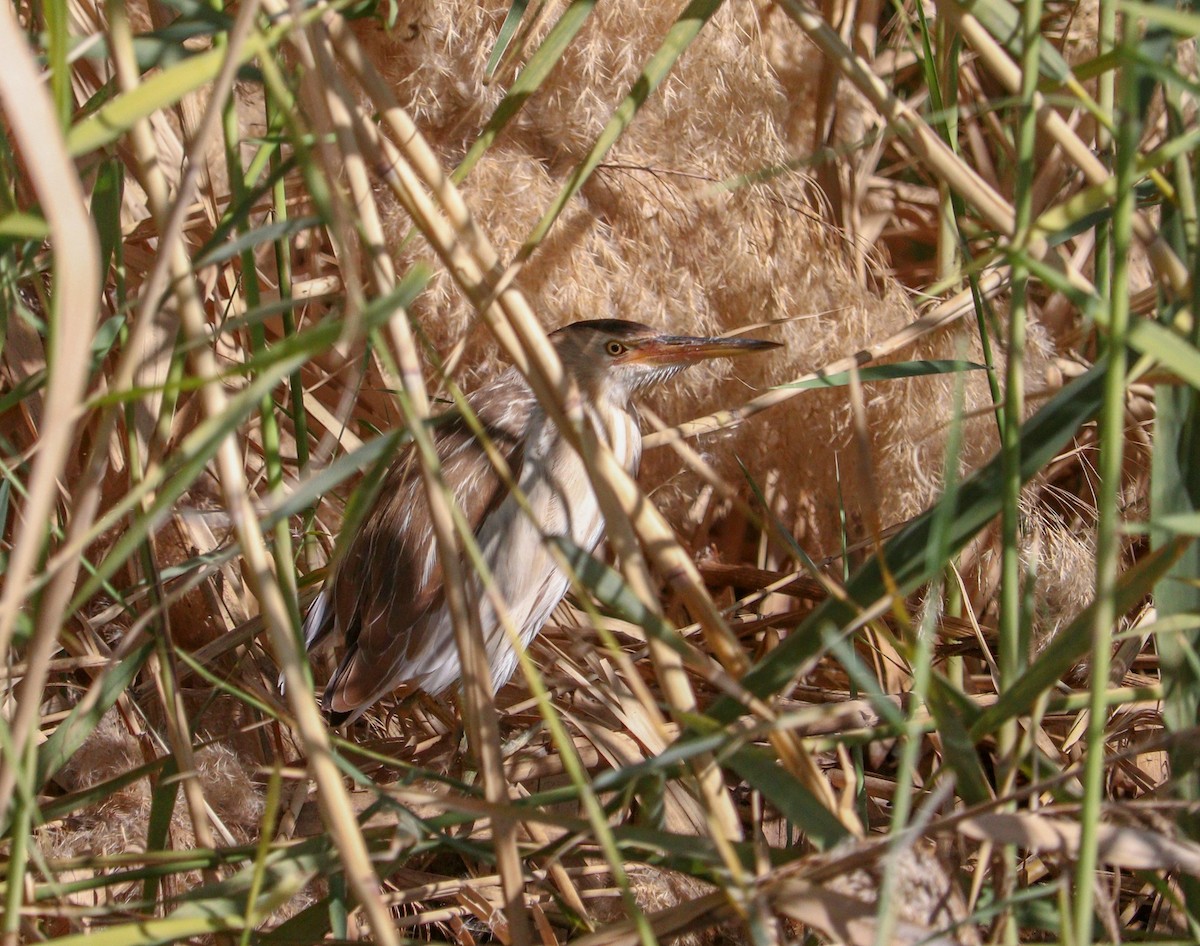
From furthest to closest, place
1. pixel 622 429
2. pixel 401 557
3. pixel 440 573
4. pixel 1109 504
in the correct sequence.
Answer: pixel 622 429, pixel 401 557, pixel 440 573, pixel 1109 504

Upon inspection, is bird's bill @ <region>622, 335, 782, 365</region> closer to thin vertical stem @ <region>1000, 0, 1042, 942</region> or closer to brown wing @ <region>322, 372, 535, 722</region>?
brown wing @ <region>322, 372, 535, 722</region>

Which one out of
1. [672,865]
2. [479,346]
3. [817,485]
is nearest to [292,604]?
[672,865]

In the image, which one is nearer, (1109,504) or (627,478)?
(1109,504)

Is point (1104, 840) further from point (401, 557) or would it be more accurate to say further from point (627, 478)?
point (401, 557)

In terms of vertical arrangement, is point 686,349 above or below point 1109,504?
below

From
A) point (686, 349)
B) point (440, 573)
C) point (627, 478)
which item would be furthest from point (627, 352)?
point (627, 478)

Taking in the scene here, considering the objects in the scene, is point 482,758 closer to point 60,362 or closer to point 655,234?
point 60,362

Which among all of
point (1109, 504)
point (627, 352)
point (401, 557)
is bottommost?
point (401, 557)
